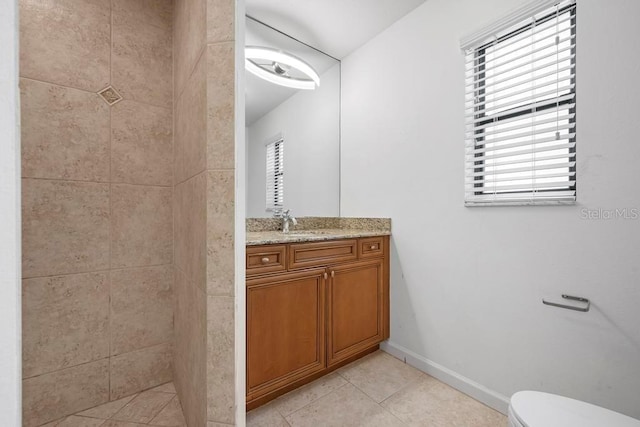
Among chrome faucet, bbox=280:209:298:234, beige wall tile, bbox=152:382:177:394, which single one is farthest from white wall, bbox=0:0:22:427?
chrome faucet, bbox=280:209:298:234

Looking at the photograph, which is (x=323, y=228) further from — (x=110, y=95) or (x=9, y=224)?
(x=9, y=224)

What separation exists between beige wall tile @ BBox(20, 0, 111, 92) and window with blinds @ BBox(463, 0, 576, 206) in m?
2.07

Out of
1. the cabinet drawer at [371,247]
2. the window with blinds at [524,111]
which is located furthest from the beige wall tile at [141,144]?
the window with blinds at [524,111]

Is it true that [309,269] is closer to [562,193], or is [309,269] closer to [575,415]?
[575,415]

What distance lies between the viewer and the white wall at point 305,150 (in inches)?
87.9

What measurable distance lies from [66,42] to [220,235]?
4.51ft

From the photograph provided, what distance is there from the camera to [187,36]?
4.29 feet

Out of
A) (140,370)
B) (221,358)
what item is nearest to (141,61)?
(221,358)

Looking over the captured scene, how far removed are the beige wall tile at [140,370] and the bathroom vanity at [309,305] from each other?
23.6 inches

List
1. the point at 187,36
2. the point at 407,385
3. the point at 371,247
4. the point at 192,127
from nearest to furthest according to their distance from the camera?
the point at 192,127, the point at 187,36, the point at 407,385, the point at 371,247

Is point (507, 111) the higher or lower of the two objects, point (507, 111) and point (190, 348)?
the higher

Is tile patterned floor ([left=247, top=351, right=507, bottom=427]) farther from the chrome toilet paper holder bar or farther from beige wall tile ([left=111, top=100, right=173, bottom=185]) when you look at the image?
beige wall tile ([left=111, top=100, right=173, bottom=185])

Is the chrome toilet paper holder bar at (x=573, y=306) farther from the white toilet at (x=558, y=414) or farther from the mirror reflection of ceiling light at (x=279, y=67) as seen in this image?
the mirror reflection of ceiling light at (x=279, y=67)

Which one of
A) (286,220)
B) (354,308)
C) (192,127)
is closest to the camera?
(192,127)
